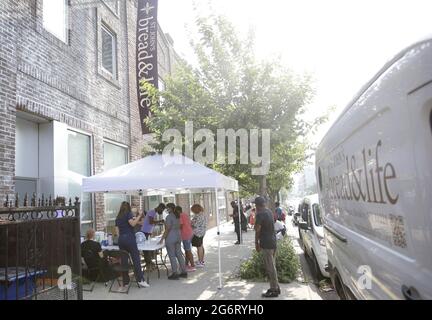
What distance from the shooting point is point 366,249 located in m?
3.01

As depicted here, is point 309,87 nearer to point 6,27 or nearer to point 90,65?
point 90,65

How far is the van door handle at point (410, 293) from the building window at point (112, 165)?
32.4 feet

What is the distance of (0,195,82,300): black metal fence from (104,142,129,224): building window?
268 inches

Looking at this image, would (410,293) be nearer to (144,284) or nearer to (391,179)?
(391,179)

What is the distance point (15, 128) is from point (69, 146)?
203 centimetres

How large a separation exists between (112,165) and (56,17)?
4447mm

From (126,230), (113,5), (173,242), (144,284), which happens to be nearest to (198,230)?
(173,242)

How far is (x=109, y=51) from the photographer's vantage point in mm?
12281

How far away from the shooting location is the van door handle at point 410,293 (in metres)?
2.06

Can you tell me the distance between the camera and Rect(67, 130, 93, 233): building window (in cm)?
958

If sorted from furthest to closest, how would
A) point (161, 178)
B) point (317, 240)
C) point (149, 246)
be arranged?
point (149, 246), point (317, 240), point (161, 178)

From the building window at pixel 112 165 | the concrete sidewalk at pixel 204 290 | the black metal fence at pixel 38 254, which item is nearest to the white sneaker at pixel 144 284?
the concrete sidewalk at pixel 204 290

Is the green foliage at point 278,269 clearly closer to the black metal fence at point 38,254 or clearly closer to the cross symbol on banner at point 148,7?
the black metal fence at point 38,254

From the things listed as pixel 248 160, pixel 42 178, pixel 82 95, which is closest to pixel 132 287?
pixel 42 178
